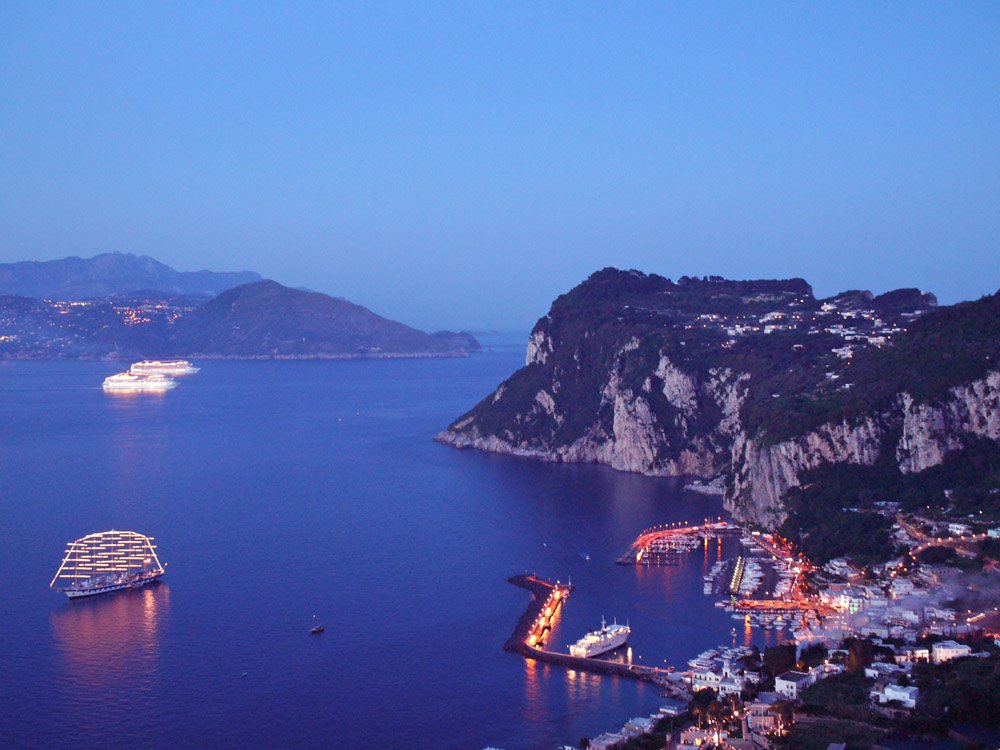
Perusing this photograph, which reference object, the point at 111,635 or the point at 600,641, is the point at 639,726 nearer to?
the point at 600,641

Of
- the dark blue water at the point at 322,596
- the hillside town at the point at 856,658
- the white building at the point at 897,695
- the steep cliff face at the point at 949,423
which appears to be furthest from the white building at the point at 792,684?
the steep cliff face at the point at 949,423

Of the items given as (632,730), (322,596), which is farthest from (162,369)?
(632,730)

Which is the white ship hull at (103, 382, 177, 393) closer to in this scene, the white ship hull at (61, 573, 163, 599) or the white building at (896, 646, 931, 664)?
the white ship hull at (61, 573, 163, 599)

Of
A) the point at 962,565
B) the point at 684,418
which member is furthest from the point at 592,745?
the point at 684,418

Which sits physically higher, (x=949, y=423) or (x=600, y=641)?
(x=949, y=423)

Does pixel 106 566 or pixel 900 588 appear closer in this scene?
pixel 900 588

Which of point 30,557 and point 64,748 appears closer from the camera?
point 64,748

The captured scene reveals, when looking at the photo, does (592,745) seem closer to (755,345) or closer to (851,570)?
(851,570)
